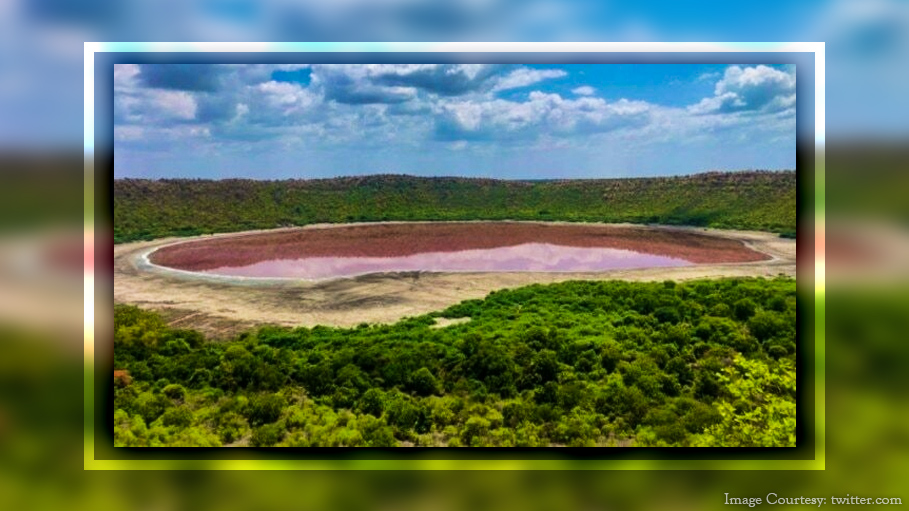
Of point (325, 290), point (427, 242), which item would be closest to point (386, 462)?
point (325, 290)

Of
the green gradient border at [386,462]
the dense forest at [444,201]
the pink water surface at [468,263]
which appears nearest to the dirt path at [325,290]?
the pink water surface at [468,263]

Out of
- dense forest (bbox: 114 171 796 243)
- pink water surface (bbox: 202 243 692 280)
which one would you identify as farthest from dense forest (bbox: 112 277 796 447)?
dense forest (bbox: 114 171 796 243)

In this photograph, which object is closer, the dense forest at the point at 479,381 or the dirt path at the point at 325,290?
the dense forest at the point at 479,381

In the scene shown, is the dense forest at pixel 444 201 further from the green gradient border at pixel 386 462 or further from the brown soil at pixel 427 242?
the green gradient border at pixel 386 462

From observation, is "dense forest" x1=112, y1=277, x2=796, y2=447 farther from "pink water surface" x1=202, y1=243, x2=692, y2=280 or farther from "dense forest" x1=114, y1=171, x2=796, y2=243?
"dense forest" x1=114, y1=171, x2=796, y2=243

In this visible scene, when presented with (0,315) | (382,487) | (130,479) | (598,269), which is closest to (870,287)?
(598,269)

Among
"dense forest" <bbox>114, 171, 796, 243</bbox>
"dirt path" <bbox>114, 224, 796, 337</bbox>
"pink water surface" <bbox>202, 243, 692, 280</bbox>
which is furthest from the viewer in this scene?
"pink water surface" <bbox>202, 243, 692, 280</bbox>

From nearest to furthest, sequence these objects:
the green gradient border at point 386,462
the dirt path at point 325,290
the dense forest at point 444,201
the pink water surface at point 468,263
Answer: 1. the green gradient border at point 386,462
2. the dirt path at point 325,290
3. the dense forest at point 444,201
4. the pink water surface at point 468,263
